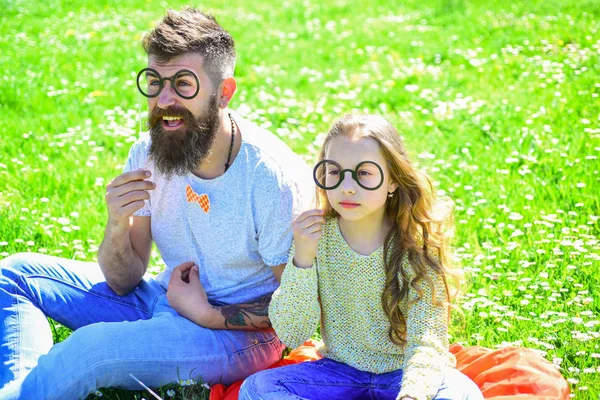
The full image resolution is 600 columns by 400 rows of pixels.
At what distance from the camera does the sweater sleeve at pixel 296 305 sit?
127 inches

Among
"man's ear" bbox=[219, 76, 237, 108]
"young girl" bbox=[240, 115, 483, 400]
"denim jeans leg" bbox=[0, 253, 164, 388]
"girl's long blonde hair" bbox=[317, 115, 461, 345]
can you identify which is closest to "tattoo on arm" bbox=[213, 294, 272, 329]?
"young girl" bbox=[240, 115, 483, 400]

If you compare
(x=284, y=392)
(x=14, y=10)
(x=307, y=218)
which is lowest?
(x=284, y=392)

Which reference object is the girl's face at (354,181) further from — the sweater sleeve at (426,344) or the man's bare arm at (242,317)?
the man's bare arm at (242,317)

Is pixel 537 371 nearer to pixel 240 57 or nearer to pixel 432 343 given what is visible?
pixel 432 343

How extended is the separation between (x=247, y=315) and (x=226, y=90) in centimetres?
100

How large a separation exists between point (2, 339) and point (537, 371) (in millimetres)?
2185

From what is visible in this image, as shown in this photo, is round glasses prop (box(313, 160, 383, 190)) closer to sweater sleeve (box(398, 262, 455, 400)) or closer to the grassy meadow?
sweater sleeve (box(398, 262, 455, 400))

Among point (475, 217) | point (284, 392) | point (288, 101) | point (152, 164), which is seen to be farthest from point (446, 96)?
point (284, 392)

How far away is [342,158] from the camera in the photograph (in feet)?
10.5

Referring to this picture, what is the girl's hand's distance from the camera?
Answer: 3193 millimetres

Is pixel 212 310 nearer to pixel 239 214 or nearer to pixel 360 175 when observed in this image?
pixel 239 214

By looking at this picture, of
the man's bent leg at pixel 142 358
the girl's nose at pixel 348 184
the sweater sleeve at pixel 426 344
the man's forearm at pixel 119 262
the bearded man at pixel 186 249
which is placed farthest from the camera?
the man's forearm at pixel 119 262

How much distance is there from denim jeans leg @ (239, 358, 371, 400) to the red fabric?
0.28 meters

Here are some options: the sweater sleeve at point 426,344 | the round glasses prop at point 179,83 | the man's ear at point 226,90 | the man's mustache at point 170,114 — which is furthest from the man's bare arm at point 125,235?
the sweater sleeve at point 426,344
